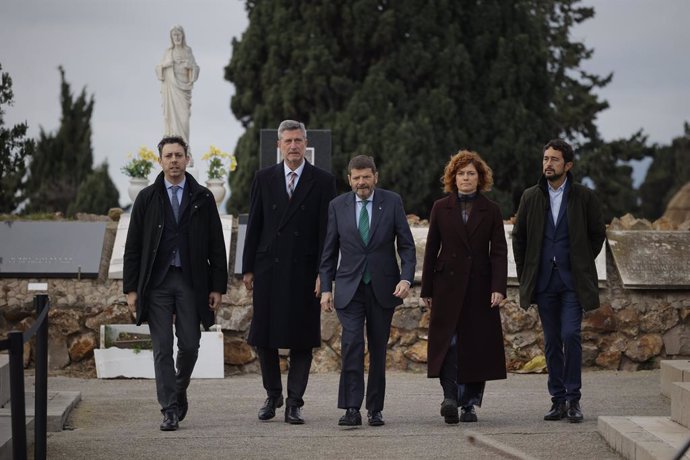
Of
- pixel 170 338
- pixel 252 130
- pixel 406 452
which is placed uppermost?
pixel 252 130

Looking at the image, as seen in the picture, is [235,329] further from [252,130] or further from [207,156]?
[252,130]

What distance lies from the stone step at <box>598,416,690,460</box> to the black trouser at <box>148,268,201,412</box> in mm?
2626

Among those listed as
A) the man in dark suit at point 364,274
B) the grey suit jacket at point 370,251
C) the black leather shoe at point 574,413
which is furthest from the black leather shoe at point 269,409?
the black leather shoe at point 574,413

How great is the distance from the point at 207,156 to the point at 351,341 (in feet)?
23.8

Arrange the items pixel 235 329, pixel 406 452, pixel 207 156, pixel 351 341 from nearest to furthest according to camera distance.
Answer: pixel 406 452 → pixel 351 341 → pixel 235 329 → pixel 207 156

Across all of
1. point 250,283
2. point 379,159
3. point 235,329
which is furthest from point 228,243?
point 379,159

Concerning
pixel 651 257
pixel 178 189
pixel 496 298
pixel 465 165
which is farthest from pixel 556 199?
pixel 651 257

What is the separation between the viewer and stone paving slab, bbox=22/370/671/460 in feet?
25.8

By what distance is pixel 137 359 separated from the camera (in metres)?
12.7

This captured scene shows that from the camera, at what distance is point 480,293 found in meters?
9.26

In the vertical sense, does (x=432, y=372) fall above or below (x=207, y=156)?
below

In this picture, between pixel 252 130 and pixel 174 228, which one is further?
pixel 252 130

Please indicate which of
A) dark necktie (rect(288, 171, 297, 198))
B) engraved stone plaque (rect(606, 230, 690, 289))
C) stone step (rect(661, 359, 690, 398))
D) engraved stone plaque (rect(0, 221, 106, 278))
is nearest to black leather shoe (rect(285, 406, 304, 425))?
dark necktie (rect(288, 171, 297, 198))

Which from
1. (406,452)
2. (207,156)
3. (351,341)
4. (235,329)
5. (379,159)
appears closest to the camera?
(406,452)
